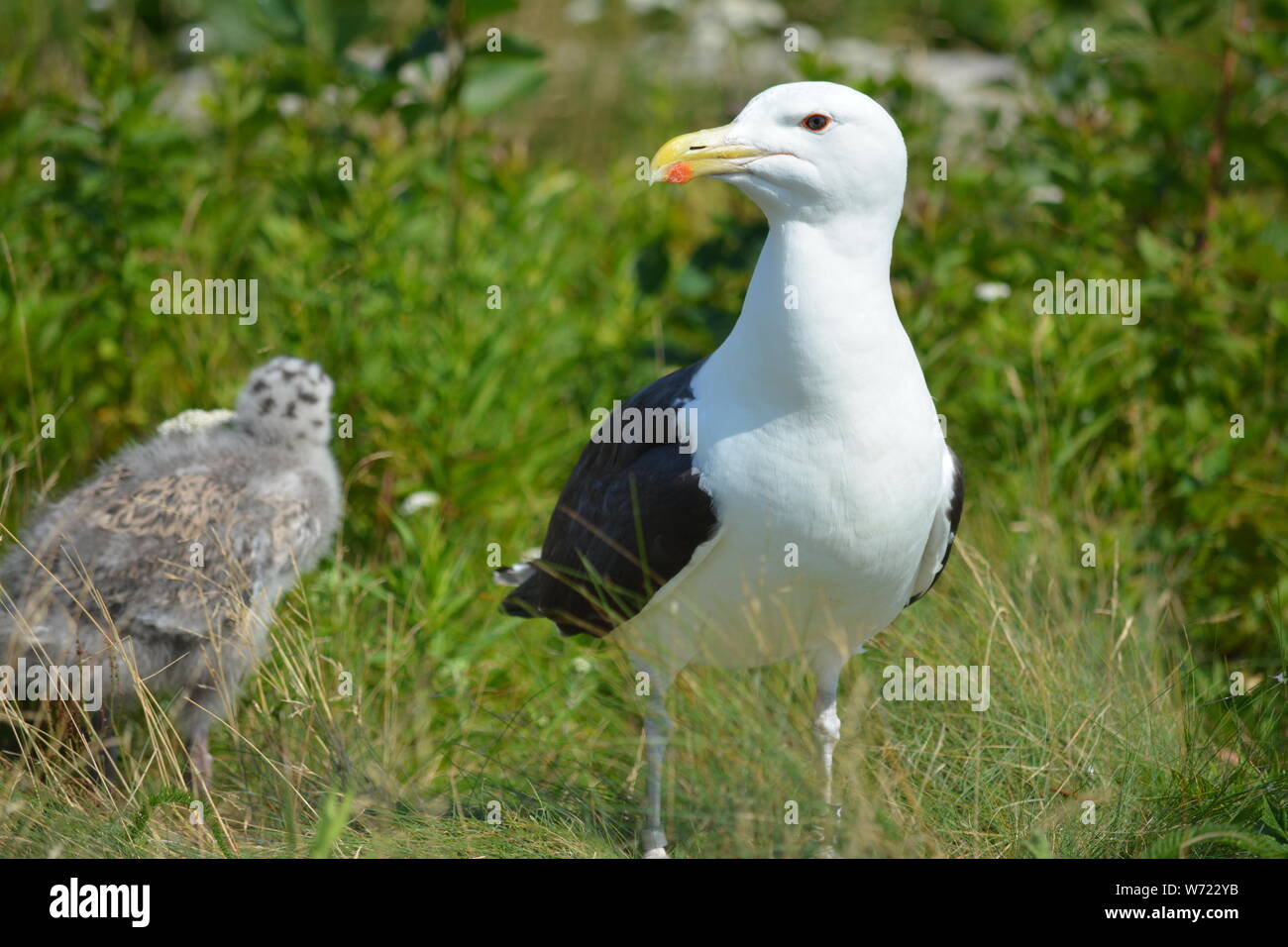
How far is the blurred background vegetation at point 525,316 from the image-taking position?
513 centimetres

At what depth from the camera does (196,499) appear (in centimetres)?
450

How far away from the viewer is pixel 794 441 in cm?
347

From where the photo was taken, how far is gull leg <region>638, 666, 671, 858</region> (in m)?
3.71

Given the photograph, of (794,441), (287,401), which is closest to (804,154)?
(794,441)

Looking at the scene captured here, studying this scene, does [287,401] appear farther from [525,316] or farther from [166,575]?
[525,316]

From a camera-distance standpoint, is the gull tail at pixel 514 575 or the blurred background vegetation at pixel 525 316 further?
the blurred background vegetation at pixel 525 316

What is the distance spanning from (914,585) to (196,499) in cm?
226

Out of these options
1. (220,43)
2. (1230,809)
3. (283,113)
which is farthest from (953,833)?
(220,43)

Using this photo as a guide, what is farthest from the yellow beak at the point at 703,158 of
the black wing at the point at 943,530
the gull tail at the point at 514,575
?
the gull tail at the point at 514,575

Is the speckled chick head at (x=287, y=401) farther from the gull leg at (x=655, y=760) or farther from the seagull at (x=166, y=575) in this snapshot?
the gull leg at (x=655, y=760)

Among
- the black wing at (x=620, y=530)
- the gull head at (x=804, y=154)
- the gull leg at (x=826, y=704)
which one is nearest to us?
the gull head at (x=804, y=154)

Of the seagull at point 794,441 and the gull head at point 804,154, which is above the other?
the gull head at point 804,154

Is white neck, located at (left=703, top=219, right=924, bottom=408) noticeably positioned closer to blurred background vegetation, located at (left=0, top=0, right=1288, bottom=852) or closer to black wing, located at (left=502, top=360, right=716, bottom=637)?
black wing, located at (left=502, top=360, right=716, bottom=637)

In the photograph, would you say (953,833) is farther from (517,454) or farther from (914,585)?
(517,454)
